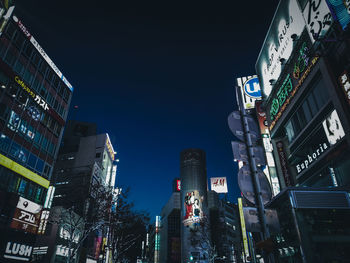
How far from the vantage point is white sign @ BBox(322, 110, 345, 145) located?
48.3ft

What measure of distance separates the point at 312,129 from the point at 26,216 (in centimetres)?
2856

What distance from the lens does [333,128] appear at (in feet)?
50.4

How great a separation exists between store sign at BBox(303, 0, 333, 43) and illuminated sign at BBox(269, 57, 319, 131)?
8.02ft

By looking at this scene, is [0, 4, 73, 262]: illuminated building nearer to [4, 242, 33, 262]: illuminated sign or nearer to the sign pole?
[4, 242, 33, 262]: illuminated sign

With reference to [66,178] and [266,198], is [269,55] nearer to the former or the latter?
[266,198]

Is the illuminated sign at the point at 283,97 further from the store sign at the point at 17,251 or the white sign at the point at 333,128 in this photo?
the store sign at the point at 17,251

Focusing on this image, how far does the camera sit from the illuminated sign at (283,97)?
19.1m

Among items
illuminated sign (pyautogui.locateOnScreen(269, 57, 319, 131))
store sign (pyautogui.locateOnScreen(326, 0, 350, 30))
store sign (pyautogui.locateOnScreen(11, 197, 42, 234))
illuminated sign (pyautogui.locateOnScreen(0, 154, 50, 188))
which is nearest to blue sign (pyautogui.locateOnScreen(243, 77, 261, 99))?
illuminated sign (pyautogui.locateOnScreen(269, 57, 319, 131))

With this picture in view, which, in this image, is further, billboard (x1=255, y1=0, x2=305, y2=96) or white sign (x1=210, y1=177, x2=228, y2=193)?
white sign (x1=210, y1=177, x2=228, y2=193)

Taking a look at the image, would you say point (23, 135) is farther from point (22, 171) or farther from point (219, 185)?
point (219, 185)

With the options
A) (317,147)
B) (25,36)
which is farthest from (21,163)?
(317,147)

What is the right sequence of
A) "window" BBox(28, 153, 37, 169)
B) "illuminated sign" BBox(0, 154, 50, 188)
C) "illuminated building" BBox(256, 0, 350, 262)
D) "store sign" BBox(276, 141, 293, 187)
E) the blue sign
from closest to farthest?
1. "illuminated building" BBox(256, 0, 350, 262)
2. "store sign" BBox(276, 141, 293, 187)
3. "illuminated sign" BBox(0, 154, 50, 188)
4. "window" BBox(28, 153, 37, 169)
5. the blue sign

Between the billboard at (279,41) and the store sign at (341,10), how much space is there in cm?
591

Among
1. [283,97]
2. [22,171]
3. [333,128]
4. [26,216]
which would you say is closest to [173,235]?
[26,216]
